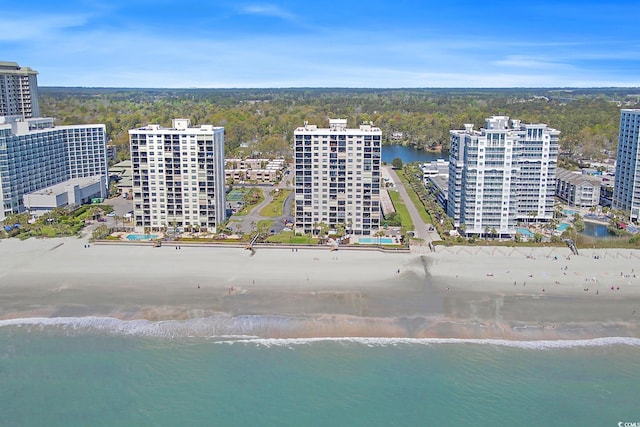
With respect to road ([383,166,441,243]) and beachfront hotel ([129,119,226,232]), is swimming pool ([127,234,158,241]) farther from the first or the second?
road ([383,166,441,243])

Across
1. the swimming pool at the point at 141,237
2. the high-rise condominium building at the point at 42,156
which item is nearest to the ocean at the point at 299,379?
the swimming pool at the point at 141,237

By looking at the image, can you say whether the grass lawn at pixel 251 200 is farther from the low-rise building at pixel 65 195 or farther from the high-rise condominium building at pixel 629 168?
the high-rise condominium building at pixel 629 168

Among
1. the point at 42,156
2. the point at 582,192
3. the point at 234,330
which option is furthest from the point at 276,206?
the point at 582,192

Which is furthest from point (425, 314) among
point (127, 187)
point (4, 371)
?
point (127, 187)

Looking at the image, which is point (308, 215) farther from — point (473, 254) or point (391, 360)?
point (391, 360)

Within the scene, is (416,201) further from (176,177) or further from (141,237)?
(141,237)
